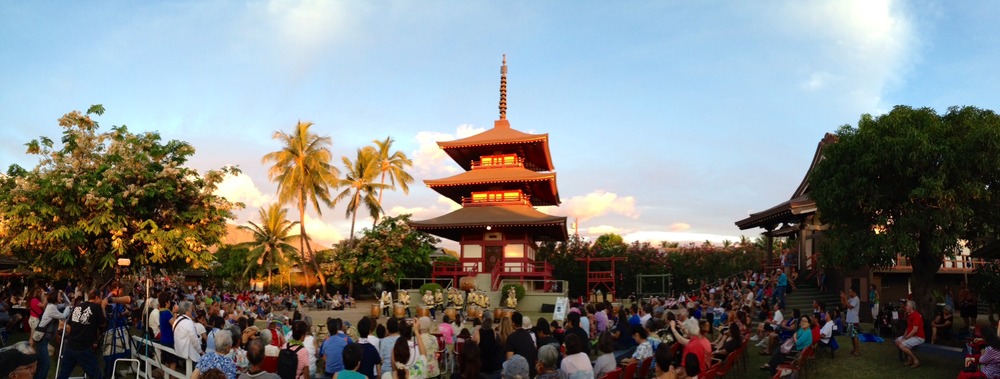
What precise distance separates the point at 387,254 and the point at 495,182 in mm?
8337

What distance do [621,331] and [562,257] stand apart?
103 ft

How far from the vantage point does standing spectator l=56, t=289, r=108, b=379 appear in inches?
378

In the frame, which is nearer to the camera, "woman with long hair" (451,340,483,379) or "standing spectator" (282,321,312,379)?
"woman with long hair" (451,340,483,379)

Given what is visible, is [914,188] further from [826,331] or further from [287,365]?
[287,365]

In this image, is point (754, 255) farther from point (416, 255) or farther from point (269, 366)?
point (269, 366)

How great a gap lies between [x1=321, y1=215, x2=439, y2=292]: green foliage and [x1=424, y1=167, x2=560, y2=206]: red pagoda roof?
374 cm

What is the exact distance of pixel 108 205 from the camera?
19.5 meters

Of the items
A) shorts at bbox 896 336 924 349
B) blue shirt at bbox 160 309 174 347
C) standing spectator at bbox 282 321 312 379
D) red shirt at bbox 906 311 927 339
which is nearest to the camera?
standing spectator at bbox 282 321 312 379

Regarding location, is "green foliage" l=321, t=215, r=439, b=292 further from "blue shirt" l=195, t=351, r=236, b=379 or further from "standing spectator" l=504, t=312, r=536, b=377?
"blue shirt" l=195, t=351, r=236, b=379

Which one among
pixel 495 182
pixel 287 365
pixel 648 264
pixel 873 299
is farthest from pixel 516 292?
pixel 287 365

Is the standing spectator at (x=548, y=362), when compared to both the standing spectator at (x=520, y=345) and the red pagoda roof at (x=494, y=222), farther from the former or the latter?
the red pagoda roof at (x=494, y=222)

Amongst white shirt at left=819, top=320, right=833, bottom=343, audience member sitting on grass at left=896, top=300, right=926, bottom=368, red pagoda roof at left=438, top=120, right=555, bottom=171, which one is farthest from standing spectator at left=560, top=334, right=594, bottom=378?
red pagoda roof at left=438, top=120, right=555, bottom=171

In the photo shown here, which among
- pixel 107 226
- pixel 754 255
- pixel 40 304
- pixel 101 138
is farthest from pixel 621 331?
pixel 754 255

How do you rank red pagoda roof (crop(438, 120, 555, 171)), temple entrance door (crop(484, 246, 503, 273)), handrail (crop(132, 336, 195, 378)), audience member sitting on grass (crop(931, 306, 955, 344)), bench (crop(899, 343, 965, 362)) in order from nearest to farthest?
handrail (crop(132, 336, 195, 378)) < bench (crop(899, 343, 965, 362)) < audience member sitting on grass (crop(931, 306, 955, 344)) < temple entrance door (crop(484, 246, 503, 273)) < red pagoda roof (crop(438, 120, 555, 171))
